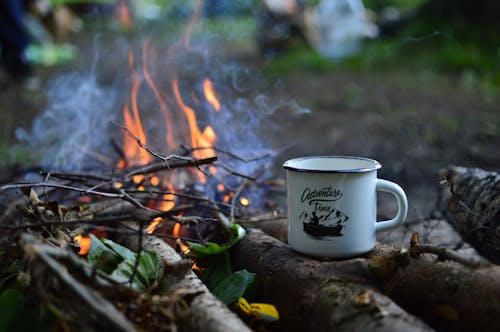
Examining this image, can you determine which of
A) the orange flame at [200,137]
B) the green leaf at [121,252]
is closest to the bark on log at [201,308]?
the green leaf at [121,252]

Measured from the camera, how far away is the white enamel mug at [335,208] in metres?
1.42

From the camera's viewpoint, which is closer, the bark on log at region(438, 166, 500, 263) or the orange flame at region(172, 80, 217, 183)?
the bark on log at region(438, 166, 500, 263)

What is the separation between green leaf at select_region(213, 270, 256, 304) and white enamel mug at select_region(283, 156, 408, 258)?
18 centimetres

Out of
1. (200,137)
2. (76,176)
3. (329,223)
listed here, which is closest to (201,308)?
(329,223)

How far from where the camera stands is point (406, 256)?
132cm

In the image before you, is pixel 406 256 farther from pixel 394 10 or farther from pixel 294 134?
pixel 394 10

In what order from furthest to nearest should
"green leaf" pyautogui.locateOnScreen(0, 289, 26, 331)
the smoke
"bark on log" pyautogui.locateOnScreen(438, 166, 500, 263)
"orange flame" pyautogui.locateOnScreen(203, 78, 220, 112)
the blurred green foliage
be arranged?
the blurred green foliage < the smoke < "orange flame" pyautogui.locateOnScreen(203, 78, 220, 112) < "bark on log" pyautogui.locateOnScreen(438, 166, 500, 263) < "green leaf" pyautogui.locateOnScreen(0, 289, 26, 331)

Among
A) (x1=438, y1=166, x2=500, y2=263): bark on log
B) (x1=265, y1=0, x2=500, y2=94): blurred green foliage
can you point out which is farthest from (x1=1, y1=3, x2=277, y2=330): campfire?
(x1=265, y1=0, x2=500, y2=94): blurred green foliage

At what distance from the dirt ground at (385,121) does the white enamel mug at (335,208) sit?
1234 millimetres

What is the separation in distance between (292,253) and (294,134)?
3.53 meters

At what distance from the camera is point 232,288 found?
145 cm

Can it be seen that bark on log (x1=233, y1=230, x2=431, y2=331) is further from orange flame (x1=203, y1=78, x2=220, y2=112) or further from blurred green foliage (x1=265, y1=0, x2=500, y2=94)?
blurred green foliage (x1=265, y1=0, x2=500, y2=94)

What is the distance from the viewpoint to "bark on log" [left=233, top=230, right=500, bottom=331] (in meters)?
1.20

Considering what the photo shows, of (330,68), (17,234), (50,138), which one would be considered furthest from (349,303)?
(330,68)
